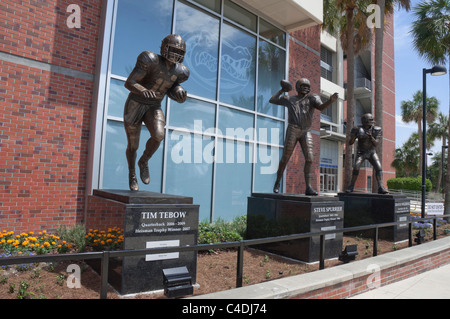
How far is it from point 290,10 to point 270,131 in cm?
402

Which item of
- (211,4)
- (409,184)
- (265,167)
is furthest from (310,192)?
(409,184)

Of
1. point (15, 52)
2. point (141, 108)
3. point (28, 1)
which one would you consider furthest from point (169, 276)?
point (28, 1)

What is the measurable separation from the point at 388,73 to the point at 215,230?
3444 cm

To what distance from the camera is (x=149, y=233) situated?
3.55 meters

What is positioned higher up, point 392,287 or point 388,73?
point 388,73

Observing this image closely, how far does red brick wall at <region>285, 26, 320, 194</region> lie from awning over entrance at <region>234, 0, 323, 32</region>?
3.12 feet

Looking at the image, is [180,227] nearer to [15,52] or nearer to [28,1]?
[15,52]

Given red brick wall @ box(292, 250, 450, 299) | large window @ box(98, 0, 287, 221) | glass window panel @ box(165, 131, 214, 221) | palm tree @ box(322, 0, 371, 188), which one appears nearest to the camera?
red brick wall @ box(292, 250, 450, 299)

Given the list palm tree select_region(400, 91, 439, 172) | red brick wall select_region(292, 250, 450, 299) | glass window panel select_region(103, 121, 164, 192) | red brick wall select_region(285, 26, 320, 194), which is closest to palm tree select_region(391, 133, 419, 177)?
palm tree select_region(400, 91, 439, 172)

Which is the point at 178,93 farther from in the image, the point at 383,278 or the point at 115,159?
the point at 383,278

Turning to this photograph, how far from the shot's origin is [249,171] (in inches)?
399

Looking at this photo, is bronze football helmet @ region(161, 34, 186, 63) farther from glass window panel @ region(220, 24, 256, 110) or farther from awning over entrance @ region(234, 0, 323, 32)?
awning over entrance @ region(234, 0, 323, 32)

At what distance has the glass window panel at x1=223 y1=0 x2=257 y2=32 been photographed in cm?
977

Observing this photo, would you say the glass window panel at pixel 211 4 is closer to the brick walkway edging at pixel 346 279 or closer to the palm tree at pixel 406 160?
the brick walkway edging at pixel 346 279
